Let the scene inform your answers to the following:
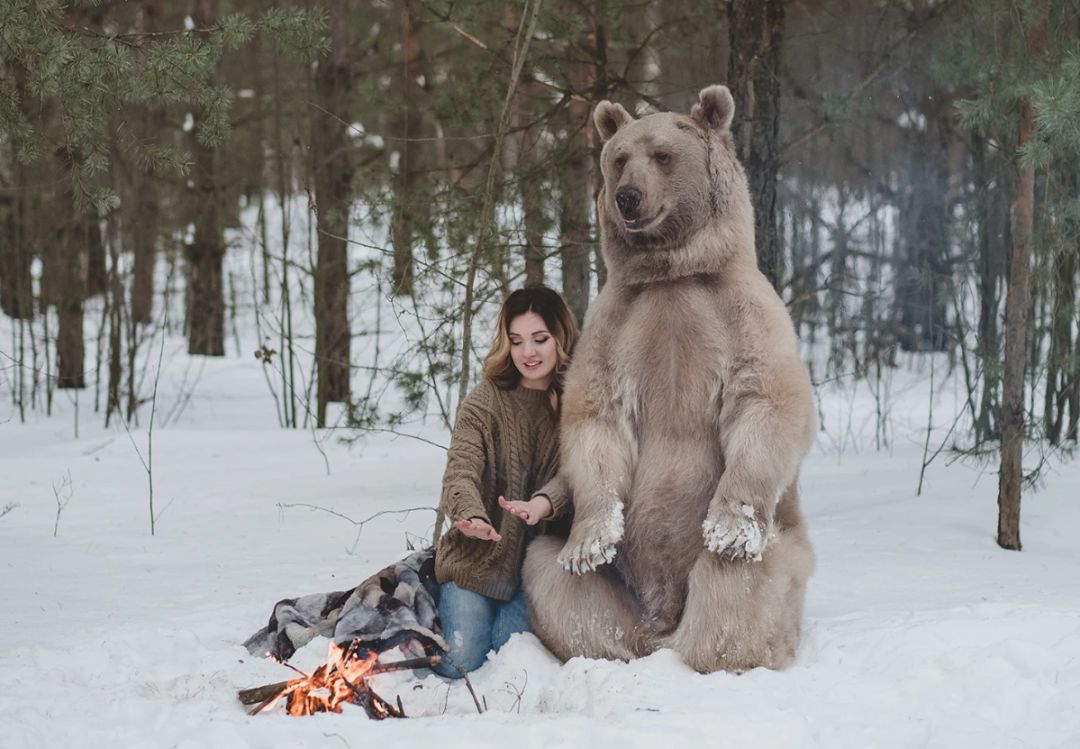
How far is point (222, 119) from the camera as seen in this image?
15.0 feet

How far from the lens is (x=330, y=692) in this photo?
3.44 metres

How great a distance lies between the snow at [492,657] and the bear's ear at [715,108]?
1.85 metres

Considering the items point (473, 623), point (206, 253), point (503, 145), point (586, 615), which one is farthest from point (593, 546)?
point (206, 253)

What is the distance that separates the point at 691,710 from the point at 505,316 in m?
1.60

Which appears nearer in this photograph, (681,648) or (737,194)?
(681,648)

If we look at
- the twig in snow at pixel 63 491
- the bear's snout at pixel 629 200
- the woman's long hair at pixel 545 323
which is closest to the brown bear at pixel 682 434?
the bear's snout at pixel 629 200

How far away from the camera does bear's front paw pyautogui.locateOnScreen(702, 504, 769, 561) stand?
3.47 m

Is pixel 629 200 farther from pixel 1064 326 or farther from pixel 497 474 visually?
pixel 1064 326

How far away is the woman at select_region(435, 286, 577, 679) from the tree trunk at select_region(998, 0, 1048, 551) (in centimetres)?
272

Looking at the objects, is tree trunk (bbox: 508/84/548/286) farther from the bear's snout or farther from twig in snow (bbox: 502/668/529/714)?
twig in snow (bbox: 502/668/529/714)

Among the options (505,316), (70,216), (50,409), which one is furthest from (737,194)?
(70,216)

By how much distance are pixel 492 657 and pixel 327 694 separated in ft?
2.16

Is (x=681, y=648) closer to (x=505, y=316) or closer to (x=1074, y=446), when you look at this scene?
(x=505, y=316)

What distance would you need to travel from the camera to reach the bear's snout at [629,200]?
3.60 meters
